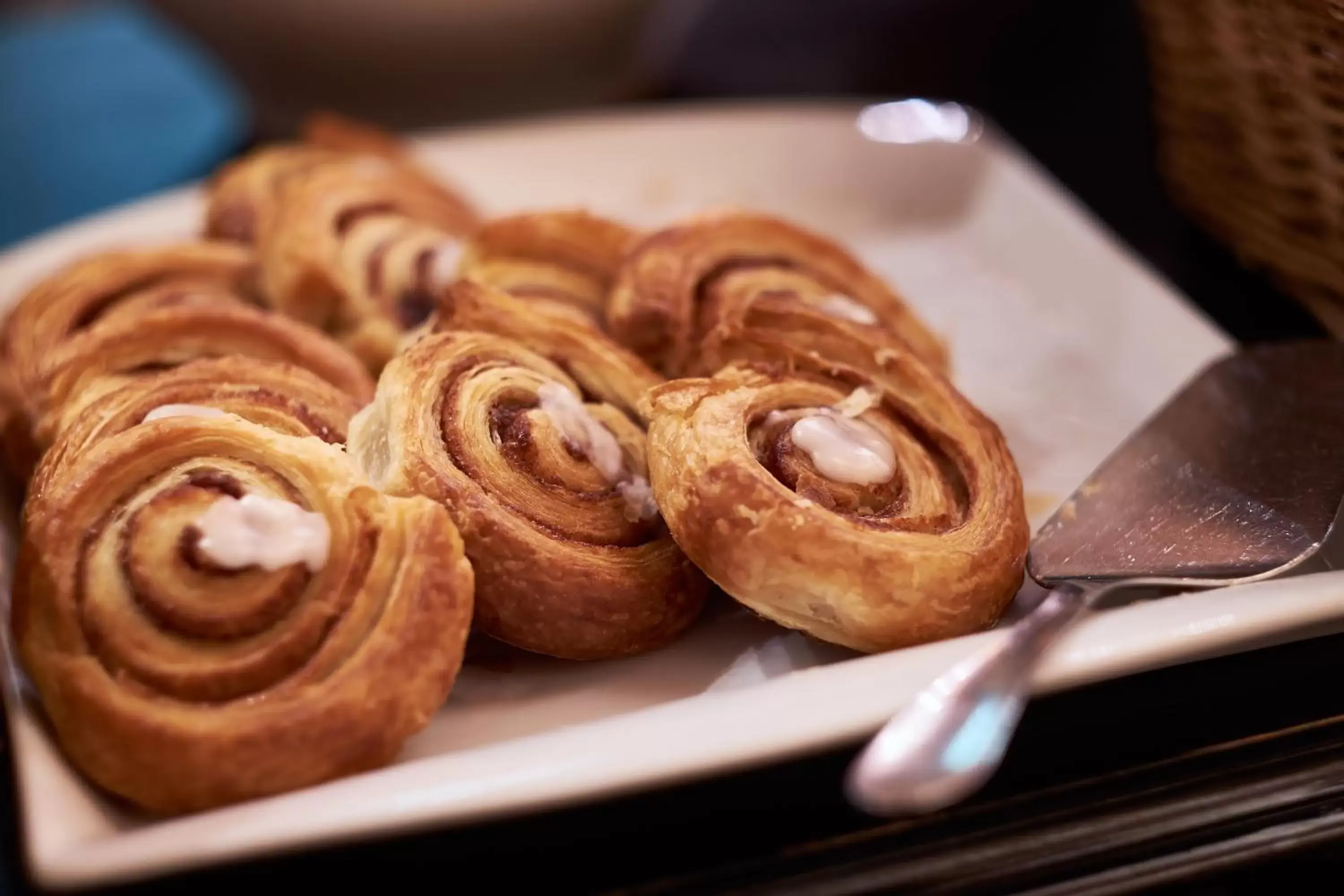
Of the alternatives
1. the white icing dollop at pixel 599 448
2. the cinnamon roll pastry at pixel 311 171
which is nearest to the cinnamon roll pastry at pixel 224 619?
the white icing dollop at pixel 599 448

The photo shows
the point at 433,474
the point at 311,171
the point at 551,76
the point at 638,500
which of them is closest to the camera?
the point at 433,474

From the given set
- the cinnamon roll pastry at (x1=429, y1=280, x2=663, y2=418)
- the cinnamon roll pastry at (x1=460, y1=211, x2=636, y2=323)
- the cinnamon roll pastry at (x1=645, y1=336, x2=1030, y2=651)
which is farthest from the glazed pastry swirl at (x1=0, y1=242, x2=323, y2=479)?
the cinnamon roll pastry at (x1=645, y1=336, x2=1030, y2=651)

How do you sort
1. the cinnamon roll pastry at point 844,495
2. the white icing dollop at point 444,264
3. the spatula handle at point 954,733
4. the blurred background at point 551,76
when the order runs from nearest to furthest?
the spatula handle at point 954,733
the cinnamon roll pastry at point 844,495
the white icing dollop at point 444,264
the blurred background at point 551,76

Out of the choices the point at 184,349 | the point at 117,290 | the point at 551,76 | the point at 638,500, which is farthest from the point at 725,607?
the point at 551,76

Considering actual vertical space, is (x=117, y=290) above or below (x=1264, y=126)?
below

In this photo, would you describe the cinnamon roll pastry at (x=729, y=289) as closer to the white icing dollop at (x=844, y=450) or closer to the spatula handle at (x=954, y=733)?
the white icing dollop at (x=844, y=450)

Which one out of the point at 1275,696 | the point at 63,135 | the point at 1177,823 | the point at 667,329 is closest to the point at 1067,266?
the point at 667,329

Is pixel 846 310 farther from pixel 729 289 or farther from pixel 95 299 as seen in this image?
pixel 95 299

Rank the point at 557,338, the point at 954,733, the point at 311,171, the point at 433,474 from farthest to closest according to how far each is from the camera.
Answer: the point at 311,171, the point at 557,338, the point at 433,474, the point at 954,733
